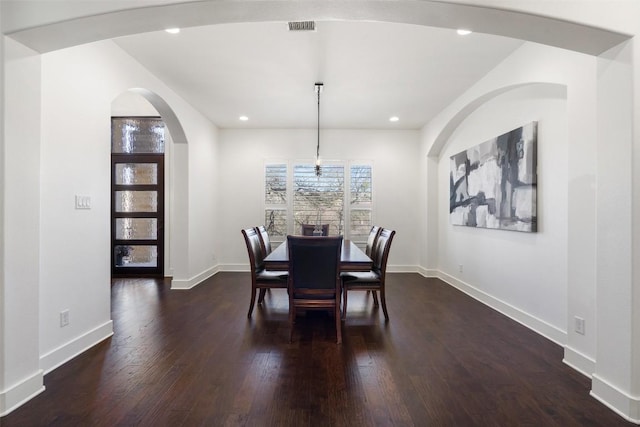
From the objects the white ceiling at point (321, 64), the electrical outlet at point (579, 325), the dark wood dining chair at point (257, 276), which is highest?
the white ceiling at point (321, 64)

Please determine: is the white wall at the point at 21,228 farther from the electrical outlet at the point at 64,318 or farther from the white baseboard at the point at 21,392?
the electrical outlet at the point at 64,318

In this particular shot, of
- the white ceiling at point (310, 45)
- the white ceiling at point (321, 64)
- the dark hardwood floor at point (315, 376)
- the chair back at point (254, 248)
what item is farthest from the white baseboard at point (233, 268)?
the white ceiling at point (321, 64)

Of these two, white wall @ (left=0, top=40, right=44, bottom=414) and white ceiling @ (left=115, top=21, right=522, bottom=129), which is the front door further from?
white wall @ (left=0, top=40, right=44, bottom=414)

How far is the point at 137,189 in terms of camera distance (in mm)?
5406

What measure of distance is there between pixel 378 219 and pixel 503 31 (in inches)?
163

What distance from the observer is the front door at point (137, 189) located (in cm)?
539

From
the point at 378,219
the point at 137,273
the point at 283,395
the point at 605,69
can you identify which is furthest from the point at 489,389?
the point at 137,273

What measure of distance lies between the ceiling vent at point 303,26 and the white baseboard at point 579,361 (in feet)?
10.8

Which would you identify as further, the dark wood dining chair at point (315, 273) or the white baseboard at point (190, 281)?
the white baseboard at point (190, 281)

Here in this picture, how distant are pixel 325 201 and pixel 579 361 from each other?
425 centimetres

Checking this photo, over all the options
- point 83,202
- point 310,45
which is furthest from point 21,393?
point 310,45

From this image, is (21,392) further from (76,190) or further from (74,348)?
(76,190)

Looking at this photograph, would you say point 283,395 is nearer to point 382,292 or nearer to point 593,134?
point 382,292

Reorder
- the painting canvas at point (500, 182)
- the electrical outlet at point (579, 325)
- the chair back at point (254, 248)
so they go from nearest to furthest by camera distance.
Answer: the electrical outlet at point (579, 325) → the painting canvas at point (500, 182) → the chair back at point (254, 248)
